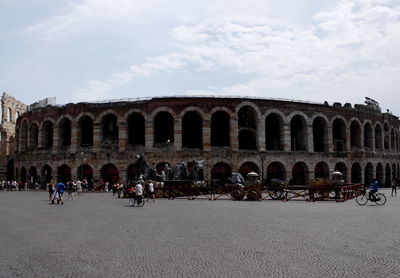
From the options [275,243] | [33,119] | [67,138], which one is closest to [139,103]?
[67,138]

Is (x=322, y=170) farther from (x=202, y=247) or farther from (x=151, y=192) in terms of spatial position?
(x=202, y=247)

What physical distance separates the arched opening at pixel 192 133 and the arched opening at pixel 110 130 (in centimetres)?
725

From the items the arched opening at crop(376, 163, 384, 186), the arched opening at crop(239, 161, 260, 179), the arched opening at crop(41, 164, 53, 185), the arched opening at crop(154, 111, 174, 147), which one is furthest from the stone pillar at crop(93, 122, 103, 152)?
the arched opening at crop(376, 163, 384, 186)

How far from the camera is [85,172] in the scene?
36.5 m

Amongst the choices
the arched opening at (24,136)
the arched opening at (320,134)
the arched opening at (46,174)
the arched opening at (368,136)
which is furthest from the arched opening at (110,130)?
the arched opening at (368,136)

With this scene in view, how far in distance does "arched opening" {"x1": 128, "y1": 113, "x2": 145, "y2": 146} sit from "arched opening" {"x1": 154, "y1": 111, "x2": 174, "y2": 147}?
1.57 meters

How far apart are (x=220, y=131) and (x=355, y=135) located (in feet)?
54.4

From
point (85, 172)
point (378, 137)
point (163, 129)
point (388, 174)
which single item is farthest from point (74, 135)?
point (388, 174)

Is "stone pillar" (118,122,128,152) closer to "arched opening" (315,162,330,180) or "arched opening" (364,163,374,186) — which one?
"arched opening" (315,162,330,180)

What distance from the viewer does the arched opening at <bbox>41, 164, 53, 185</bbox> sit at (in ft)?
125

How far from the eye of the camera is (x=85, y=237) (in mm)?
9141

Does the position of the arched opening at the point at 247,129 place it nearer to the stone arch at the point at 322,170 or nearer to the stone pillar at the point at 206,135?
the stone pillar at the point at 206,135

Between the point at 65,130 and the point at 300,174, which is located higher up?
the point at 65,130

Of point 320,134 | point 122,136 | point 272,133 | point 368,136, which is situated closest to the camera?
point 122,136
